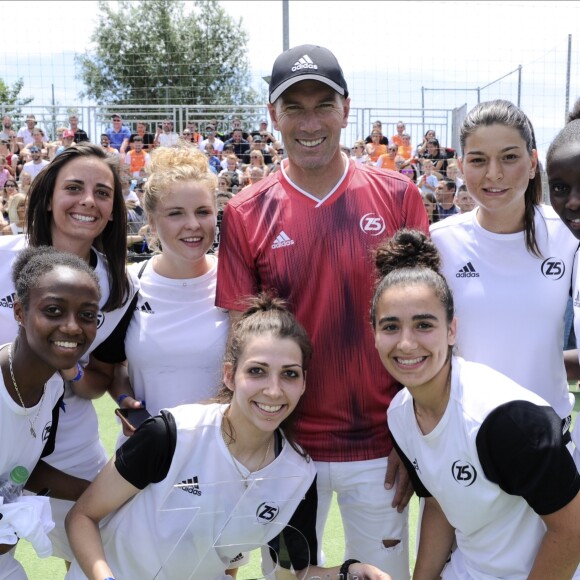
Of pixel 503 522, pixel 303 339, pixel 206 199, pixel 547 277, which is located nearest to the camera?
pixel 503 522

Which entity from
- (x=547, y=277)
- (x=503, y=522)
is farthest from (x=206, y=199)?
(x=503, y=522)

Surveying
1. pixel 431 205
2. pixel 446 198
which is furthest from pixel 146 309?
pixel 446 198

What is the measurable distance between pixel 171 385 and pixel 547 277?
1594mm

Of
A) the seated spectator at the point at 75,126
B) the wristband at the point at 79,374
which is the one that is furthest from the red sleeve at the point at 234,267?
the seated spectator at the point at 75,126

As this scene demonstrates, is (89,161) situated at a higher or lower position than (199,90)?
lower

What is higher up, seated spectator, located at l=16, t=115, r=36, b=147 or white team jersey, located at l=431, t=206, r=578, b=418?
seated spectator, located at l=16, t=115, r=36, b=147

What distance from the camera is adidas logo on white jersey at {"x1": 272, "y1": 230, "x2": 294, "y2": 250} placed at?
298 centimetres

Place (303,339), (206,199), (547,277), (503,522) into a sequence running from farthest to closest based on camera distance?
(206,199)
(547,277)
(303,339)
(503,522)

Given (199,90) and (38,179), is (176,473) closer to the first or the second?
(38,179)

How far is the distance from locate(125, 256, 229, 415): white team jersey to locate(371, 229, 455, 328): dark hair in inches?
29.8

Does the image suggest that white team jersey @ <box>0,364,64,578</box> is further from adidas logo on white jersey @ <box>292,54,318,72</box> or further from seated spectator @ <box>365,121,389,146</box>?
seated spectator @ <box>365,121,389,146</box>

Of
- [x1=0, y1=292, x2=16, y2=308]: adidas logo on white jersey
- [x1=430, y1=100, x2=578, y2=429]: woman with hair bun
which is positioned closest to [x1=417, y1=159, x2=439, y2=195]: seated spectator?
[x1=430, y1=100, x2=578, y2=429]: woman with hair bun

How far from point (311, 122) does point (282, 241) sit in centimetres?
49

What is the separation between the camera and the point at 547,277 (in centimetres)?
301
